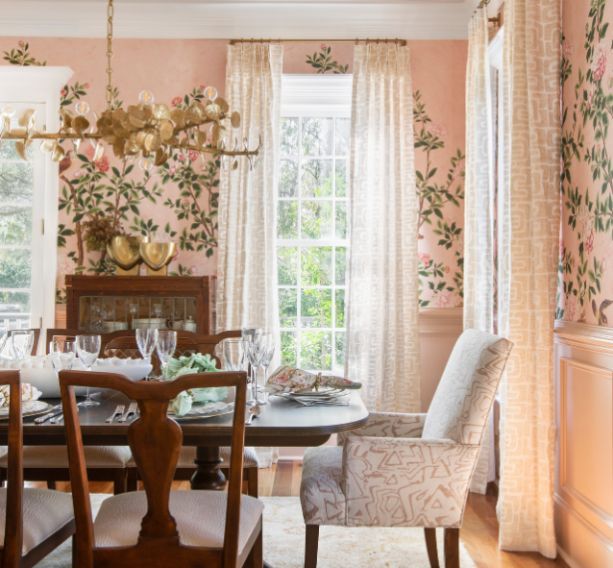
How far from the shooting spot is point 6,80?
4.41 meters

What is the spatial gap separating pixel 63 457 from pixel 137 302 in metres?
1.46

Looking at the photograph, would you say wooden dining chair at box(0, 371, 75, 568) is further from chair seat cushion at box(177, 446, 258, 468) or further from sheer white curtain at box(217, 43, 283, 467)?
sheer white curtain at box(217, 43, 283, 467)

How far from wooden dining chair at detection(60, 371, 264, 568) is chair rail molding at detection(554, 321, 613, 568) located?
4.57 ft

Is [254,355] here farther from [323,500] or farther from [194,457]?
[194,457]

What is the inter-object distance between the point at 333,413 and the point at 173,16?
3188 millimetres

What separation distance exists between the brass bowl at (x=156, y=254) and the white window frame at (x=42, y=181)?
0.70 m

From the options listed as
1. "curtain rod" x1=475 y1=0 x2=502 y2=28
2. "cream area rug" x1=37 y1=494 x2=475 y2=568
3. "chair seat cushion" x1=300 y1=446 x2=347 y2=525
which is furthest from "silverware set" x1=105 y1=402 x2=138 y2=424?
"curtain rod" x1=475 y1=0 x2=502 y2=28

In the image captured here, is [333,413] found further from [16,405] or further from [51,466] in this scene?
[51,466]

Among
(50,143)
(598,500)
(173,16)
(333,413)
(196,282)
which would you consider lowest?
(598,500)

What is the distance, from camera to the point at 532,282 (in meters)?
2.93

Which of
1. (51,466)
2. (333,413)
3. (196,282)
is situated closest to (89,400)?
(51,466)

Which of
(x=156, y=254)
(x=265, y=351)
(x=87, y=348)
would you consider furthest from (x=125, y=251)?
(x=265, y=351)

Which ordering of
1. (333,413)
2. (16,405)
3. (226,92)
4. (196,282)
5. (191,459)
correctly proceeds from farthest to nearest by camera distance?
1. (226,92)
2. (196,282)
3. (191,459)
4. (333,413)
5. (16,405)

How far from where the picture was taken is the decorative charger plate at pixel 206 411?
6.52ft
